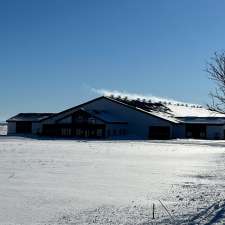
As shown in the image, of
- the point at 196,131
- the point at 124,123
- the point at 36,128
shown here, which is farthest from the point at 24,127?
the point at 196,131

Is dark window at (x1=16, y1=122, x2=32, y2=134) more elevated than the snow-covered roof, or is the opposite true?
the snow-covered roof

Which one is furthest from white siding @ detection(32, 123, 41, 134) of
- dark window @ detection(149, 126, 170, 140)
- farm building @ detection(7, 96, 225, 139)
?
dark window @ detection(149, 126, 170, 140)

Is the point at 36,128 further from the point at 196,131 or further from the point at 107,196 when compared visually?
the point at 107,196

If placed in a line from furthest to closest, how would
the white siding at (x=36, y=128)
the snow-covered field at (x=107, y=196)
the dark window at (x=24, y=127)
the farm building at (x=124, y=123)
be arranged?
the dark window at (x=24, y=127) → the white siding at (x=36, y=128) → the farm building at (x=124, y=123) → the snow-covered field at (x=107, y=196)

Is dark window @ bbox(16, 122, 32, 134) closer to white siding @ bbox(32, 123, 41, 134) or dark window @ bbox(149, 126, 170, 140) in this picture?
white siding @ bbox(32, 123, 41, 134)

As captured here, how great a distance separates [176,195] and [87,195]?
7.49 feet

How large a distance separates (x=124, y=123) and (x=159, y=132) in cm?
550

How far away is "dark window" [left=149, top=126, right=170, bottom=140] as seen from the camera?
66.7m

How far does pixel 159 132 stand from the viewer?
Answer: 67.4m

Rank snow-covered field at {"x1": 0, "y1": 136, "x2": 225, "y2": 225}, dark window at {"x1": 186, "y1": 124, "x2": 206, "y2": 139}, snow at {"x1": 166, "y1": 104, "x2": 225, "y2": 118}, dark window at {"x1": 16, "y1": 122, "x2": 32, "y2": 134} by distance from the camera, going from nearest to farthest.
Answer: snow-covered field at {"x1": 0, "y1": 136, "x2": 225, "y2": 225}
dark window at {"x1": 186, "y1": 124, "x2": 206, "y2": 139}
snow at {"x1": 166, "y1": 104, "x2": 225, "y2": 118}
dark window at {"x1": 16, "y1": 122, "x2": 32, "y2": 134}

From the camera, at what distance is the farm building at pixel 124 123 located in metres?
66.9

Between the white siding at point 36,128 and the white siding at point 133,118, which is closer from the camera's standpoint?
the white siding at point 133,118

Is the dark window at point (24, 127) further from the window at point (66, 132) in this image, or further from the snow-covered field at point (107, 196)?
the snow-covered field at point (107, 196)

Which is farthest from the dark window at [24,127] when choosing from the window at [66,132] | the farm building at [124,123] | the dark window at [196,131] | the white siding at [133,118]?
the dark window at [196,131]
